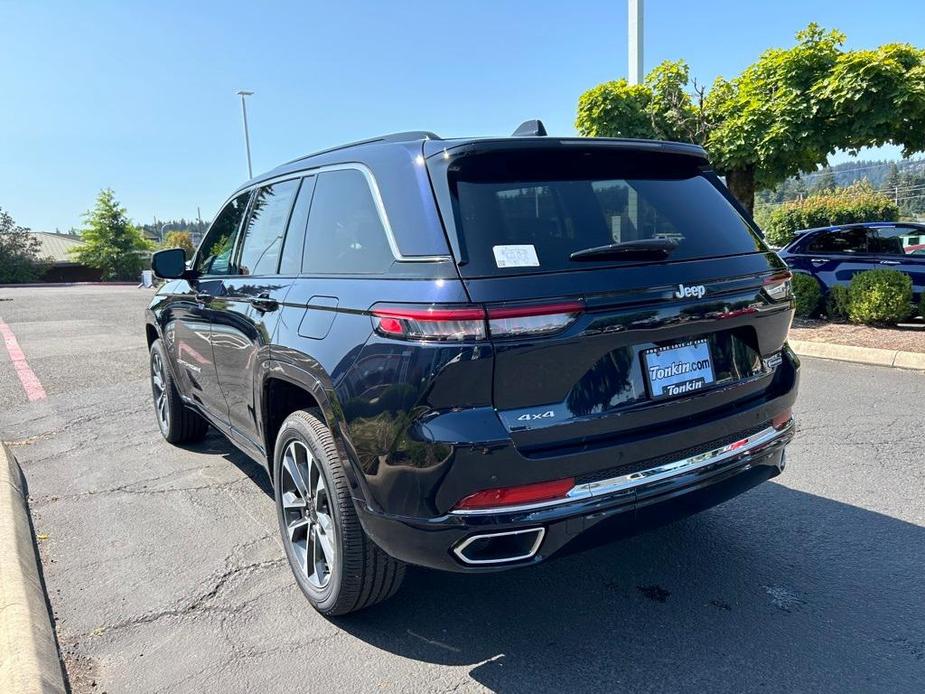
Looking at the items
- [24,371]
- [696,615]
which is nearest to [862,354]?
[696,615]

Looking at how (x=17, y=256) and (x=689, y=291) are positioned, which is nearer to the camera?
(x=689, y=291)

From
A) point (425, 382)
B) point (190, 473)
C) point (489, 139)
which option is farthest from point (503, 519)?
point (190, 473)

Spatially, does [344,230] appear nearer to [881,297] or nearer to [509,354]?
[509,354]

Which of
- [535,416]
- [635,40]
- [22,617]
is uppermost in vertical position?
[635,40]

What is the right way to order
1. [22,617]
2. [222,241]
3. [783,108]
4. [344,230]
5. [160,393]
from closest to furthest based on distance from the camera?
[22,617]
[344,230]
[222,241]
[160,393]
[783,108]

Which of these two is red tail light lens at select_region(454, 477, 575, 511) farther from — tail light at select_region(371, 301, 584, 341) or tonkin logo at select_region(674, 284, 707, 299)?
tonkin logo at select_region(674, 284, 707, 299)

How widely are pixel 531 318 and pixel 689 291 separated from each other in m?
0.70

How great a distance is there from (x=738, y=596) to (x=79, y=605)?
2922mm

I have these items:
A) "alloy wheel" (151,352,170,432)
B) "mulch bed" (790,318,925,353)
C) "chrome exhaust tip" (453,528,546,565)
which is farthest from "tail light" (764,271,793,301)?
"mulch bed" (790,318,925,353)

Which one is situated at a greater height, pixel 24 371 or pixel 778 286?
pixel 778 286

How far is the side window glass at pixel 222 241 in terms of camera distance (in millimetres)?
4066

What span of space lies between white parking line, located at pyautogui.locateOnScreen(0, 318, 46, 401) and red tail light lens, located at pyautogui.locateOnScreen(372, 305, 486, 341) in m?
6.74

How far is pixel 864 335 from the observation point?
8.70m

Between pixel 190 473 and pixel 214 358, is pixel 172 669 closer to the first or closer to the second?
pixel 214 358
